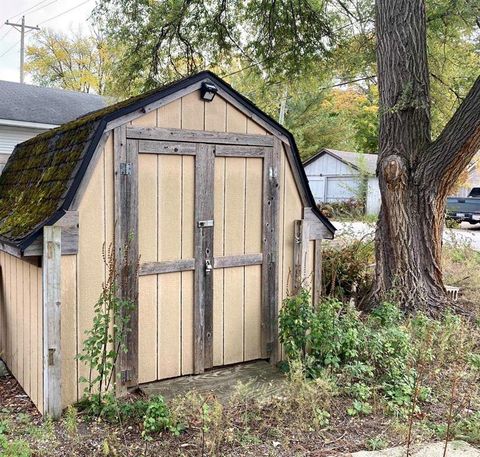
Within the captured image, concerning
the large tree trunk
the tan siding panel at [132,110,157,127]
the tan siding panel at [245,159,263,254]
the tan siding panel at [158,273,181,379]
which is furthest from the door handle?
the large tree trunk

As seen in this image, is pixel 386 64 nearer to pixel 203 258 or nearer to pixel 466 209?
pixel 203 258

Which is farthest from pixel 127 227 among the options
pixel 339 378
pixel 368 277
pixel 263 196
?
pixel 368 277

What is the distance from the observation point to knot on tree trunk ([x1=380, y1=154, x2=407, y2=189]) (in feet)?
19.1

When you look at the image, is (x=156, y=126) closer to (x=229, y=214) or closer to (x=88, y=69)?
(x=229, y=214)

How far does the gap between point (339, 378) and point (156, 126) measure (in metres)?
2.65

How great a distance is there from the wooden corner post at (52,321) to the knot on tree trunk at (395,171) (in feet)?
13.1

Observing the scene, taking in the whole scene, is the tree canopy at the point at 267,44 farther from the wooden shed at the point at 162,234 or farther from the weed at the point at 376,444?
the weed at the point at 376,444

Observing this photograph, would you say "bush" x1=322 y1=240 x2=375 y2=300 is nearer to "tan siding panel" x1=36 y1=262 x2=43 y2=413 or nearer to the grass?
the grass

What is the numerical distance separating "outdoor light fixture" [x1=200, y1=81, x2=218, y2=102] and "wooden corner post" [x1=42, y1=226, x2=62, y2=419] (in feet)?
5.40

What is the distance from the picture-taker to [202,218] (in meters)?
4.25

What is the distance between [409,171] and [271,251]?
2.33m

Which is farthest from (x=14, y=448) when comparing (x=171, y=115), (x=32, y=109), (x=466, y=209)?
(x=466, y=209)

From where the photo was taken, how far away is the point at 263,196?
14.9ft

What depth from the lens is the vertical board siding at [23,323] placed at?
3.70 metres
